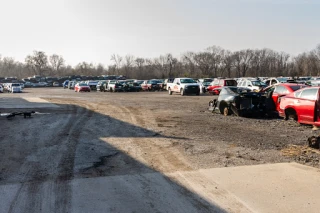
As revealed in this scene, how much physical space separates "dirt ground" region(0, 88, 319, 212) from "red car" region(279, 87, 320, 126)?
1.26 ft

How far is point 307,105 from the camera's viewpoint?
1190 centimetres

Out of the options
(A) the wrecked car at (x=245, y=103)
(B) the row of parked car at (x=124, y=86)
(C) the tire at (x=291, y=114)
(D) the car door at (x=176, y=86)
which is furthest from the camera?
(B) the row of parked car at (x=124, y=86)

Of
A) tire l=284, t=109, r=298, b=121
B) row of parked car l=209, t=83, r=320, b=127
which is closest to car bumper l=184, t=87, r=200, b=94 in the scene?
row of parked car l=209, t=83, r=320, b=127

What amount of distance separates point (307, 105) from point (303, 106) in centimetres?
29

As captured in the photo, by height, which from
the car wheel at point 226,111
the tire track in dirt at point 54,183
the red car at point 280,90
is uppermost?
the red car at point 280,90

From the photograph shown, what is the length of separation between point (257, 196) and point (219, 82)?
3180 cm

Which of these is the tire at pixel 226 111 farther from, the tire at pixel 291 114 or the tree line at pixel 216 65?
the tree line at pixel 216 65

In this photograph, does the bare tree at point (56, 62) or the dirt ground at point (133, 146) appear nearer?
the dirt ground at point (133, 146)

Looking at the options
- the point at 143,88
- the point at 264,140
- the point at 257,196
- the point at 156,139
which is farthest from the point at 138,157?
the point at 143,88

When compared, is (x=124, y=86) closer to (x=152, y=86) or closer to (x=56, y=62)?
(x=152, y=86)

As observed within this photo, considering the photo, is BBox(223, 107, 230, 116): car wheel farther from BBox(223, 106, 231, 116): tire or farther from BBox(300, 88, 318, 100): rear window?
BBox(300, 88, 318, 100): rear window

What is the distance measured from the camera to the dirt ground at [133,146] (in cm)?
682

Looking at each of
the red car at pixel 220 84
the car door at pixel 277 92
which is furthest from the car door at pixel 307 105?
the red car at pixel 220 84

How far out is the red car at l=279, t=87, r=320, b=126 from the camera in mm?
11492
